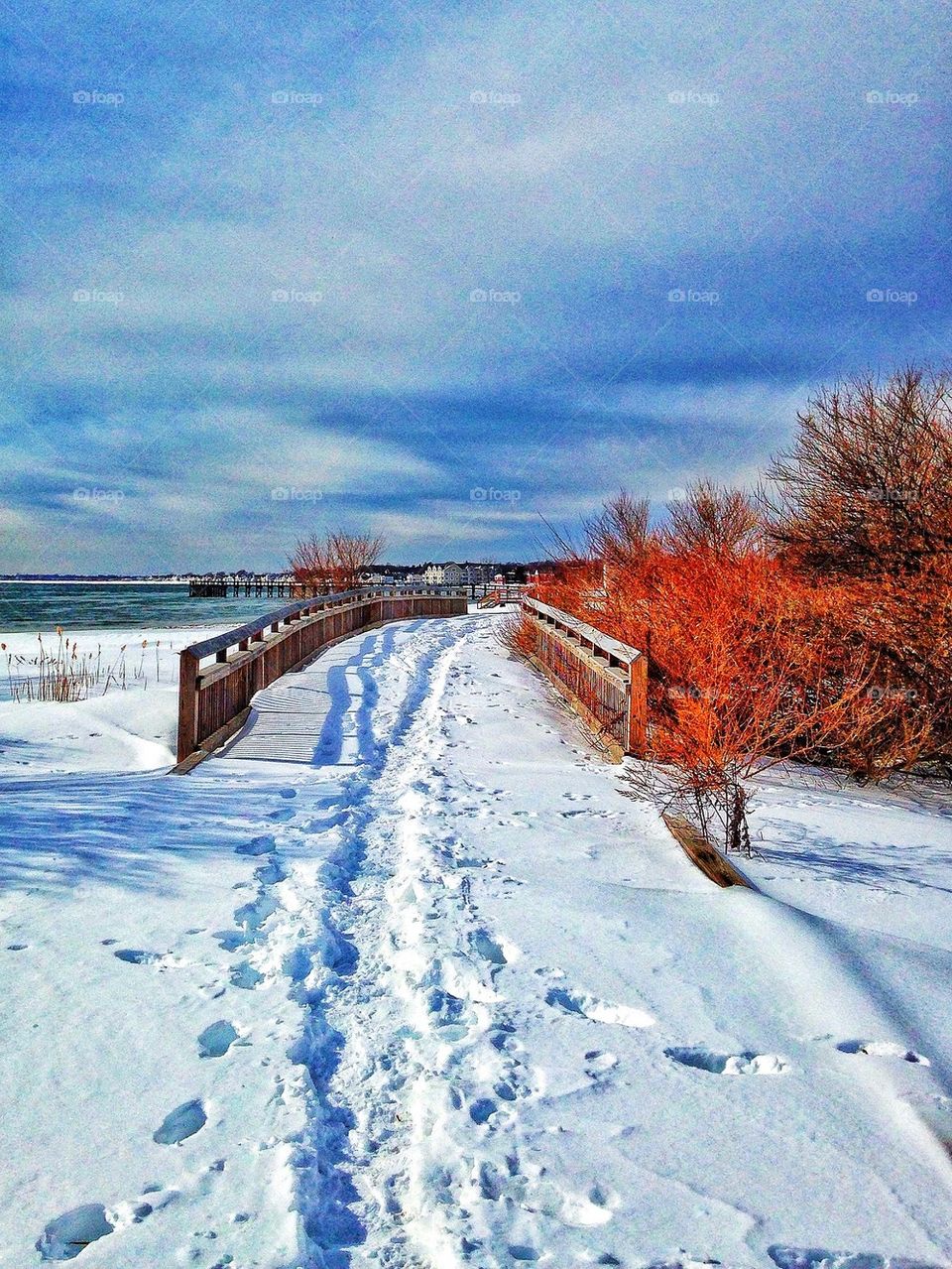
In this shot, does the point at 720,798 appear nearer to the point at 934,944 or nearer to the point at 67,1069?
the point at 934,944

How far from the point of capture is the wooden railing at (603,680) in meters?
8.08

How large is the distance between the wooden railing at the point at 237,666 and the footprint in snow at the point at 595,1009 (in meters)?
4.58

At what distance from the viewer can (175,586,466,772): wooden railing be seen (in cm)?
727

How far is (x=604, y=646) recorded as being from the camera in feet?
30.2

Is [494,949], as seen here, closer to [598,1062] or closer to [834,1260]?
[598,1062]

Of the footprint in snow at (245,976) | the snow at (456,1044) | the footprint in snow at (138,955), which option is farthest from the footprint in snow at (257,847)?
the footprint in snow at (245,976)

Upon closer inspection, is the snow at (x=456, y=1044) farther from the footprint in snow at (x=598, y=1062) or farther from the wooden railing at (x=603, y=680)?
the wooden railing at (x=603, y=680)

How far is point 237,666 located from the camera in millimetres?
9219

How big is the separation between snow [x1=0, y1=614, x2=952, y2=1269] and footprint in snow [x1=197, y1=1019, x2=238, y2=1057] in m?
0.01

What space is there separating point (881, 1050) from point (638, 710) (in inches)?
204

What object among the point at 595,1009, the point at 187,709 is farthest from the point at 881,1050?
the point at 187,709

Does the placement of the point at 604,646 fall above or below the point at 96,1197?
above

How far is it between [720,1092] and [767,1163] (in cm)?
35

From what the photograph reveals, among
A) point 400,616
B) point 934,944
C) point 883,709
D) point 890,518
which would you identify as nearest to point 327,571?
point 400,616
